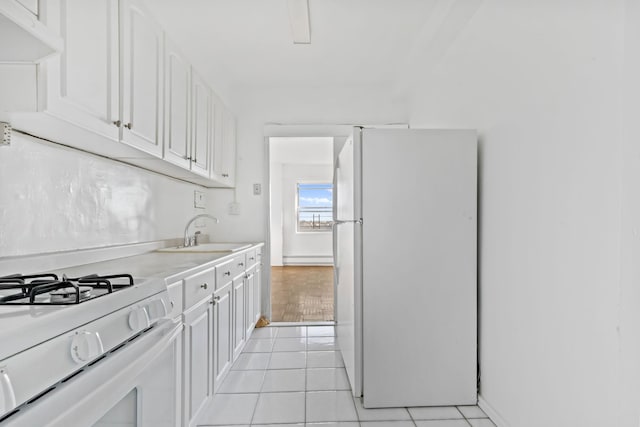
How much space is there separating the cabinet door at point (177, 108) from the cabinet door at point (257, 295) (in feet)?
4.32

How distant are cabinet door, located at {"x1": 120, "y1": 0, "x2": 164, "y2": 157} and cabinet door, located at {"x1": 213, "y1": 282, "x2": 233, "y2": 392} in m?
0.89

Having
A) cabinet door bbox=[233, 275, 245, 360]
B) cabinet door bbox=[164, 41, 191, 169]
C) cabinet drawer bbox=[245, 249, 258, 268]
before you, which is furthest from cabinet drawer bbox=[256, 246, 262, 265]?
cabinet door bbox=[164, 41, 191, 169]

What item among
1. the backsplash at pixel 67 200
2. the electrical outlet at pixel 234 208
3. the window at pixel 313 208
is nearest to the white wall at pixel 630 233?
the backsplash at pixel 67 200

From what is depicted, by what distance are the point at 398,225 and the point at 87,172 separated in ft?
5.41

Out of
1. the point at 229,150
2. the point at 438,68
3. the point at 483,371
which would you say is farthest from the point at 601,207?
the point at 229,150

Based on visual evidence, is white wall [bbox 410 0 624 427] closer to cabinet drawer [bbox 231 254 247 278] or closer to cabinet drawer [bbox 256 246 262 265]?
cabinet drawer [bbox 231 254 247 278]

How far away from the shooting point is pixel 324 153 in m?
6.96

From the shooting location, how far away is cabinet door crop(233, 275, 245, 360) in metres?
2.46

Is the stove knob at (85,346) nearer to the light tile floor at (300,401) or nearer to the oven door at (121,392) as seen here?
the oven door at (121,392)

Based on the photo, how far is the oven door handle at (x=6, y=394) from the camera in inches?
20.2

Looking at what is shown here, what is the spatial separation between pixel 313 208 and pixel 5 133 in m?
7.12

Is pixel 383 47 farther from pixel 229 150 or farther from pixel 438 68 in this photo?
pixel 229 150

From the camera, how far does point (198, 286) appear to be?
171 cm

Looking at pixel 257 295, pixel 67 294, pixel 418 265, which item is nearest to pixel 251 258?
pixel 257 295
